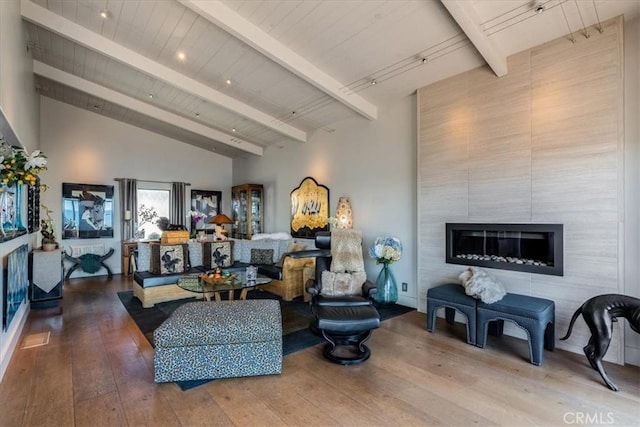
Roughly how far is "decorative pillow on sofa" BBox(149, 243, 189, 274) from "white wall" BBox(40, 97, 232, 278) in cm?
334

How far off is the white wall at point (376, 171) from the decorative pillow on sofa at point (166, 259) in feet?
9.20

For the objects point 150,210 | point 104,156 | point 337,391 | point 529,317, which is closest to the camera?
point 337,391

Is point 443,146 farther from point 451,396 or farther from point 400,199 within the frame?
point 451,396

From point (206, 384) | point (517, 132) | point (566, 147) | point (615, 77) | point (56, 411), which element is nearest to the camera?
point (56, 411)

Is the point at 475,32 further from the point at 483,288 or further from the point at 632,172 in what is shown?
the point at 483,288

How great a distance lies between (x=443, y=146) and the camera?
4.13 m

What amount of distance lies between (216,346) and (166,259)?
9.67ft

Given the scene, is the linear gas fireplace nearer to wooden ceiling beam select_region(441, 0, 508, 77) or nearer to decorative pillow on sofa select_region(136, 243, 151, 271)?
wooden ceiling beam select_region(441, 0, 508, 77)

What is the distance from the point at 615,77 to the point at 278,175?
598cm

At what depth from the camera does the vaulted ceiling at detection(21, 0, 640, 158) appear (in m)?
3.04

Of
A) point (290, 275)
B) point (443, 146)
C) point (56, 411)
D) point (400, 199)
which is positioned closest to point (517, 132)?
point (443, 146)

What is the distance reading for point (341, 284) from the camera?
3961mm

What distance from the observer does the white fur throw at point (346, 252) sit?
4202 mm

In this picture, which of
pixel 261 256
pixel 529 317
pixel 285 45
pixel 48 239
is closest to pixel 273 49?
pixel 285 45
